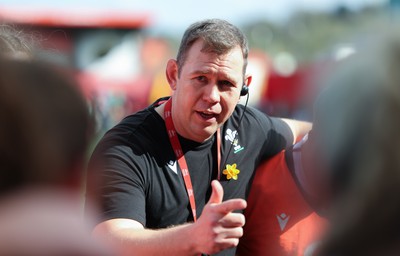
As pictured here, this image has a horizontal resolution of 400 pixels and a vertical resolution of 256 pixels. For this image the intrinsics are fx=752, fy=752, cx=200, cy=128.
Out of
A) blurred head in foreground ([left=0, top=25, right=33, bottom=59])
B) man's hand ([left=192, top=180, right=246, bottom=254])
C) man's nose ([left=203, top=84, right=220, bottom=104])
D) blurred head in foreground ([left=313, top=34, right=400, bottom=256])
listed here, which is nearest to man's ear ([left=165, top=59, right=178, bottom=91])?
man's nose ([left=203, top=84, right=220, bottom=104])

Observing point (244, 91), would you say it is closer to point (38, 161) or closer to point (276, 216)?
point (276, 216)

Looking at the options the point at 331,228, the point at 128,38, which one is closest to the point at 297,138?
the point at 331,228

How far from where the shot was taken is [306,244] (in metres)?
3.78

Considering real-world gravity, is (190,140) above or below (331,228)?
above

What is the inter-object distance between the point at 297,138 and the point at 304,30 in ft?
264

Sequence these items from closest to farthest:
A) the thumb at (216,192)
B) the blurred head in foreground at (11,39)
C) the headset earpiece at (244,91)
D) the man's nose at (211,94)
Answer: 1. the thumb at (216,192)
2. the blurred head in foreground at (11,39)
3. the man's nose at (211,94)
4. the headset earpiece at (244,91)

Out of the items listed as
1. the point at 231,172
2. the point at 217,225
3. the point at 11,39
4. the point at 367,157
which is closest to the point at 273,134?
the point at 231,172

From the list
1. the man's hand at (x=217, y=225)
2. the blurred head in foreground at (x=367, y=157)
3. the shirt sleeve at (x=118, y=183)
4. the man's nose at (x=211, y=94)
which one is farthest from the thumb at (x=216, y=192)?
the blurred head in foreground at (x=367, y=157)

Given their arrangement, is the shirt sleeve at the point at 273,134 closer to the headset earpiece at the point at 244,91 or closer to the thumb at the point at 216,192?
the headset earpiece at the point at 244,91

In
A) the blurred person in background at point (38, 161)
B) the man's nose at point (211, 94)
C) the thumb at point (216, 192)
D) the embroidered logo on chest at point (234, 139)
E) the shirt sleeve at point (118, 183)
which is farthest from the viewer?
the embroidered logo on chest at point (234, 139)

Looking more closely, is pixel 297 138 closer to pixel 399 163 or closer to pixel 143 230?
pixel 143 230

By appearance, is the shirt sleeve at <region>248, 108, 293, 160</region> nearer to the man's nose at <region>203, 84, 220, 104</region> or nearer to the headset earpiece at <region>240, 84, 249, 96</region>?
the headset earpiece at <region>240, 84, 249, 96</region>

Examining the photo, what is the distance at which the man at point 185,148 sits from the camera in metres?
3.64

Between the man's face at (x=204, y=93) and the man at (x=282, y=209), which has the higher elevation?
the man's face at (x=204, y=93)
